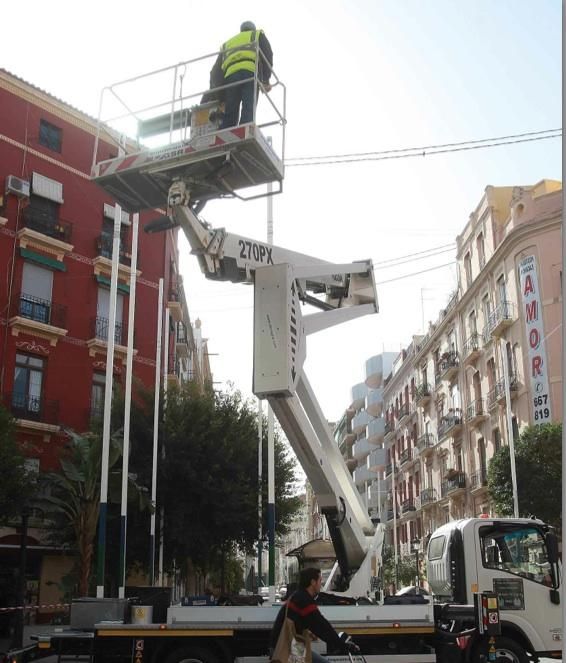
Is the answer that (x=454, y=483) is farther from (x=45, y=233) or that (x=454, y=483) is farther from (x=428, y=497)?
(x=45, y=233)

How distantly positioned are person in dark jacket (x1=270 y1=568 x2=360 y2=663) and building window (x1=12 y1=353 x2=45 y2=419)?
20531 mm

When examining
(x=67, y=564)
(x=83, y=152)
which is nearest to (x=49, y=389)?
(x=67, y=564)

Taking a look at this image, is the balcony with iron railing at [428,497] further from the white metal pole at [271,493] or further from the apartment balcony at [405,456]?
the white metal pole at [271,493]

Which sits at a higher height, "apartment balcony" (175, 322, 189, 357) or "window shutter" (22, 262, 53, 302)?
"apartment balcony" (175, 322, 189, 357)

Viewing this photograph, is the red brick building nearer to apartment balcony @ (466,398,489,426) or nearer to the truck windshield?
the truck windshield

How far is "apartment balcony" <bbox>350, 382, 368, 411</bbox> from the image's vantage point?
283ft

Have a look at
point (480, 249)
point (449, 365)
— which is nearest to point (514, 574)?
point (480, 249)

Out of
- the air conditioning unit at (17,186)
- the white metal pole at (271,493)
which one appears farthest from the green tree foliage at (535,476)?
the air conditioning unit at (17,186)

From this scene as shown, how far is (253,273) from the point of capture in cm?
1099

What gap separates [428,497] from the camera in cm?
5262

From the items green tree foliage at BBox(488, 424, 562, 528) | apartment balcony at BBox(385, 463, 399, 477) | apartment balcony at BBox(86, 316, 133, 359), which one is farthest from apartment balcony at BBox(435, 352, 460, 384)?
apartment balcony at BBox(86, 316, 133, 359)

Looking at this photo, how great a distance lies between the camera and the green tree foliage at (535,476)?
2734 centimetres

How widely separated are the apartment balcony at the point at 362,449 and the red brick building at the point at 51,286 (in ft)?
157

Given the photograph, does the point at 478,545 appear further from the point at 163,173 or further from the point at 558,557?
the point at 163,173
